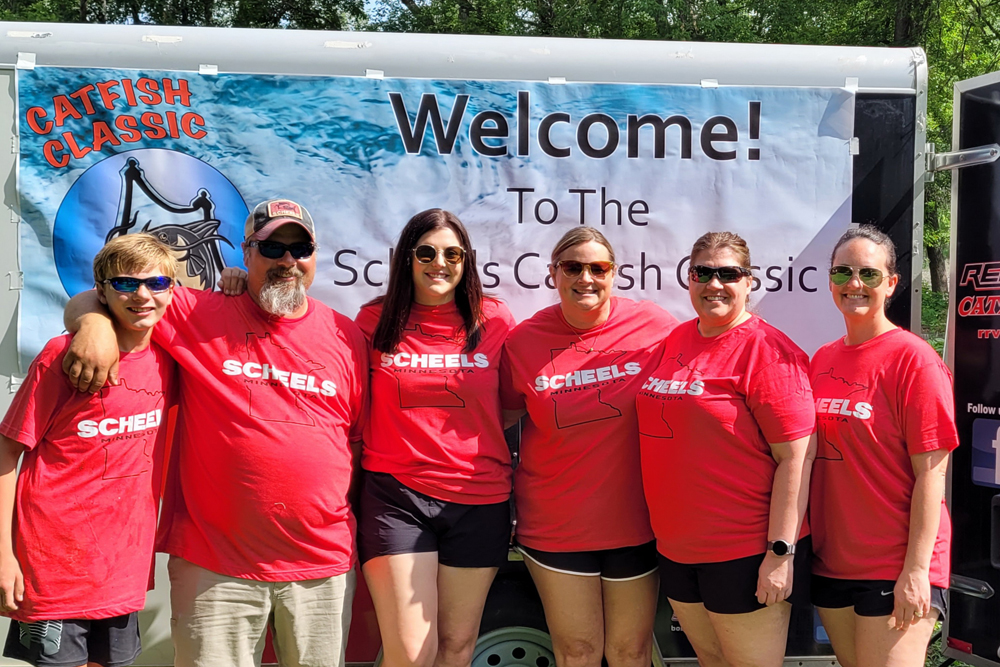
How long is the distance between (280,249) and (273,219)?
109 millimetres

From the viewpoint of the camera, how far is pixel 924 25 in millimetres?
10352

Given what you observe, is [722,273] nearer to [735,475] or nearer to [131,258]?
[735,475]

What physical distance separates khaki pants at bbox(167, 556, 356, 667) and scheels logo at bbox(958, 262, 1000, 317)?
9.33ft

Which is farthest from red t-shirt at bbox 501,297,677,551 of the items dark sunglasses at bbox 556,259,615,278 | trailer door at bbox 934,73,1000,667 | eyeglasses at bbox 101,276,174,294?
trailer door at bbox 934,73,1000,667

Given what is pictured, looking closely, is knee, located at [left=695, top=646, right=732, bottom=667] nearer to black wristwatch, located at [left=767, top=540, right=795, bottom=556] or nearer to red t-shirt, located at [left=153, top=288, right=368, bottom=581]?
black wristwatch, located at [left=767, top=540, right=795, bottom=556]

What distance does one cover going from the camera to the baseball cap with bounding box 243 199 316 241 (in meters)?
2.73

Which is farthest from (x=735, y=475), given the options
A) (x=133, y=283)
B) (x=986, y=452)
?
(x=133, y=283)

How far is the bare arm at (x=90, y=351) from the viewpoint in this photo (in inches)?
93.9

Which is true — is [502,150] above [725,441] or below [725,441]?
above

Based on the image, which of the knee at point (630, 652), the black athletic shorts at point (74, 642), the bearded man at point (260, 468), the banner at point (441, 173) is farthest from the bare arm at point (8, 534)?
the knee at point (630, 652)

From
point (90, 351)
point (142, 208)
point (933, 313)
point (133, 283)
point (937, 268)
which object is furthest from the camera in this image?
point (937, 268)

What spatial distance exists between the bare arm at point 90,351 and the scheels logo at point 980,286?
11.1ft

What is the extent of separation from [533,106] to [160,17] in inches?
509

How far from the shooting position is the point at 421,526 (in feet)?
9.11
